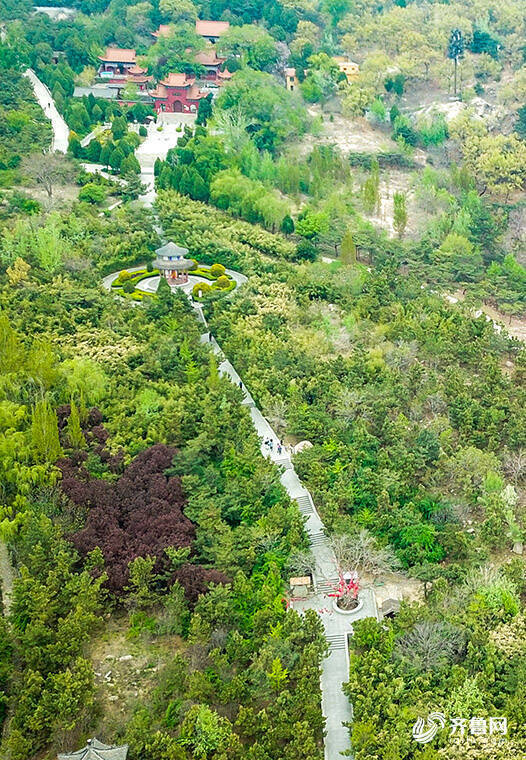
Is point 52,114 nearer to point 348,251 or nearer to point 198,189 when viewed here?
point 198,189

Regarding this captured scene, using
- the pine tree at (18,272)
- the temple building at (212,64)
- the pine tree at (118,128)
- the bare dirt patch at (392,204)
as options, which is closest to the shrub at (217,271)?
the pine tree at (18,272)

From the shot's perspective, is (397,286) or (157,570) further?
(397,286)

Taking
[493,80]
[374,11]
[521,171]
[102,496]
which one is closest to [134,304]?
[102,496]

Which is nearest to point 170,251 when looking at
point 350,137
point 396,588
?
point 396,588

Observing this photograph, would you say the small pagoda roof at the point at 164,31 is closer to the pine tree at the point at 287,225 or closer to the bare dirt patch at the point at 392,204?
the bare dirt patch at the point at 392,204

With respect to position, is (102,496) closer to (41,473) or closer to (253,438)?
(41,473)

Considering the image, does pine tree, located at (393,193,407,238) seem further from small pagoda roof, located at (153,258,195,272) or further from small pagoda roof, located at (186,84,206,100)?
small pagoda roof, located at (186,84,206,100)

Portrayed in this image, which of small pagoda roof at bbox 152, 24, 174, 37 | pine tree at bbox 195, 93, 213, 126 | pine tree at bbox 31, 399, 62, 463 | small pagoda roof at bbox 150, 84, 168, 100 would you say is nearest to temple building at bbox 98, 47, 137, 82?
small pagoda roof at bbox 152, 24, 174, 37
